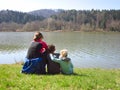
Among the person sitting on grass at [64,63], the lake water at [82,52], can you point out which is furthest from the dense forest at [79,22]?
the person sitting on grass at [64,63]

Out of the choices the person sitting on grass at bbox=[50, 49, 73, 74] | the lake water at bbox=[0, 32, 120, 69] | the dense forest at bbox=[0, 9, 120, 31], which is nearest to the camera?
the person sitting on grass at bbox=[50, 49, 73, 74]

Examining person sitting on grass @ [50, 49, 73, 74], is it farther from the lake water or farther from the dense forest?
the dense forest

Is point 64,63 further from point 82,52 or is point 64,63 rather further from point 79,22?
point 79,22

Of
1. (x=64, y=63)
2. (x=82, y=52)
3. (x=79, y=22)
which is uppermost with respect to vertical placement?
(x=64, y=63)

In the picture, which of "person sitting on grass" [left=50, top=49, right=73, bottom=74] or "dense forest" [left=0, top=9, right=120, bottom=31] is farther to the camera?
"dense forest" [left=0, top=9, right=120, bottom=31]

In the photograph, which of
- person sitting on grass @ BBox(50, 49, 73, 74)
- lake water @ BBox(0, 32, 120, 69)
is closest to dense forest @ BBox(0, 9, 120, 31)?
lake water @ BBox(0, 32, 120, 69)

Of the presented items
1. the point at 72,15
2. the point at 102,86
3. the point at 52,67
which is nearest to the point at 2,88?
the point at 102,86

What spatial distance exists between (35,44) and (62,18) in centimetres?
16890

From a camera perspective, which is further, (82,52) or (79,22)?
(79,22)

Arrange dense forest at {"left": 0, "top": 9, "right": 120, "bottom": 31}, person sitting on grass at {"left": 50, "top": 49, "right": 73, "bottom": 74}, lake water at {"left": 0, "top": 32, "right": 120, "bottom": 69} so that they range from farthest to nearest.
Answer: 1. dense forest at {"left": 0, "top": 9, "right": 120, "bottom": 31}
2. lake water at {"left": 0, "top": 32, "right": 120, "bottom": 69}
3. person sitting on grass at {"left": 50, "top": 49, "right": 73, "bottom": 74}

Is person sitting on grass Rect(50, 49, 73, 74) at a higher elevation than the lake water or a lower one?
higher

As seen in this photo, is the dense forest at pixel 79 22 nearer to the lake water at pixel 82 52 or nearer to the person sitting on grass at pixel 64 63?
the lake water at pixel 82 52

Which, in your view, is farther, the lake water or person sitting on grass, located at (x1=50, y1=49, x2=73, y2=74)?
the lake water

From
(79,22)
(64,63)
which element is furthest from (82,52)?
(79,22)
